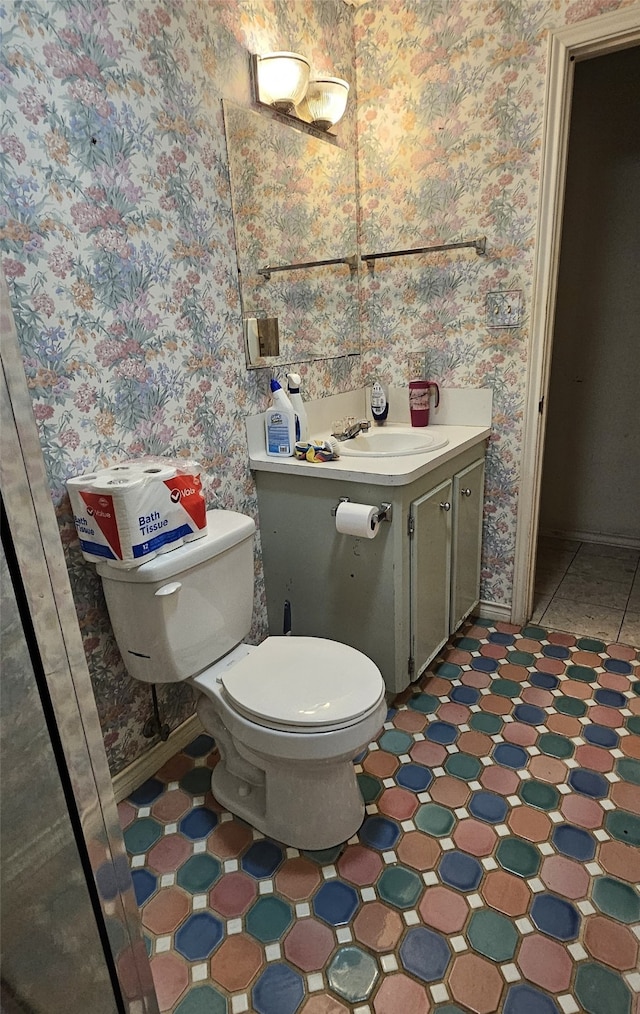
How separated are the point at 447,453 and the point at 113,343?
1.05 m

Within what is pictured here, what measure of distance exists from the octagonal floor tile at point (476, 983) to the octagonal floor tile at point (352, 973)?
16cm

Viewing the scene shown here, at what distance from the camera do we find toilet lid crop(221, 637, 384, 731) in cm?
126

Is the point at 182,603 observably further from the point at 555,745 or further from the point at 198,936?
the point at 555,745

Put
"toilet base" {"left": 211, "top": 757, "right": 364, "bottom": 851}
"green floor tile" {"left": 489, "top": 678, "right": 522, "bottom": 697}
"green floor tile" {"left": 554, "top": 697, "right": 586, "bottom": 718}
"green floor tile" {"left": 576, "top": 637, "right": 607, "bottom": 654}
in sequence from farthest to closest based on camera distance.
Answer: "green floor tile" {"left": 576, "top": 637, "right": 607, "bottom": 654}
"green floor tile" {"left": 489, "top": 678, "right": 522, "bottom": 697}
"green floor tile" {"left": 554, "top": 697, "right": 586, "bottom": 718}
"toilet base" {"left": 211, "top": 757, "right": 364, "bottom": 851}

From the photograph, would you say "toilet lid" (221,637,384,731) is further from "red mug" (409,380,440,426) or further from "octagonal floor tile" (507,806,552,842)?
"red mug" (409,380,440,426)

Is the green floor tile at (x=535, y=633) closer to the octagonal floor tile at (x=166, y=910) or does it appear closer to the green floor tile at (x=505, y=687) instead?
the green floor tile at (x=505, y=687)

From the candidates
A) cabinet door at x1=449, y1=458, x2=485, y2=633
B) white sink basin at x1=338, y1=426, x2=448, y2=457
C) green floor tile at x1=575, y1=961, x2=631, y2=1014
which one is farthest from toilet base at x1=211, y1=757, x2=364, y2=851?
white sink basin at x1=338, y1=426, x2=448, y2=457

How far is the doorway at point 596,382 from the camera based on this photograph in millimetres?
2566

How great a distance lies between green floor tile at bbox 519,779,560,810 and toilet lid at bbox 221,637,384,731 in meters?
0.55

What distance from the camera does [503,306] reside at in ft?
6.77

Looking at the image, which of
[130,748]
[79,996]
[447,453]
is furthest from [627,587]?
[79,996]

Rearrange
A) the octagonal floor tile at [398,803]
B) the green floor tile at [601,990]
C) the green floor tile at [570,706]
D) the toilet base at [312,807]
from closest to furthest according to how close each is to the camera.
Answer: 1. the green floor tile at [601,990]
2. the toilet base at [312,807]
3. the octagonal floor tile at [398,803]
4. the green floor tile at [570,706]

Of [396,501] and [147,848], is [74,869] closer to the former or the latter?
[147,848]

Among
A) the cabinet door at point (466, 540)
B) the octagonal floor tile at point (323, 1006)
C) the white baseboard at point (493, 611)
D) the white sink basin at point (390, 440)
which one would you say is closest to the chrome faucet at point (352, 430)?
the white sink basin at point (390, 440)
